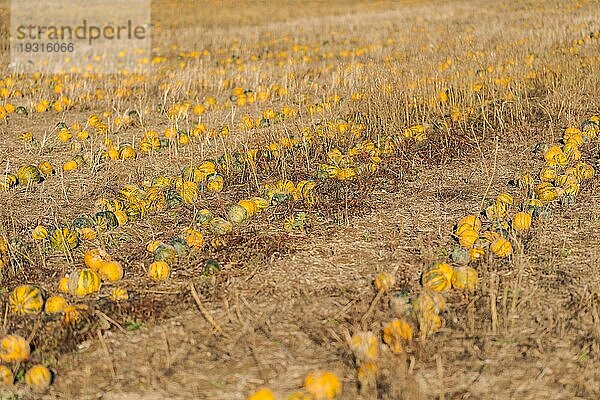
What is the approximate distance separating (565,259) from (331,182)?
2579 millimetres

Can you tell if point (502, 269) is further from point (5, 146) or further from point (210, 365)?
point (5, 146)

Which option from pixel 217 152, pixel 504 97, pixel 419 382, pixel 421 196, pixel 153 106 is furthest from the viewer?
pixel 153 106

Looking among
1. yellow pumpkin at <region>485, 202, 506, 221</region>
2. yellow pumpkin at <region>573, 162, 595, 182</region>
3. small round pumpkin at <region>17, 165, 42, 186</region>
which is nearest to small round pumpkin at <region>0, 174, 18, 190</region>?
small round pumpkin at <region>17, 165, 42, 186</region>

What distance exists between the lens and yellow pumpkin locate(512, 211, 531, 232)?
5.50 m

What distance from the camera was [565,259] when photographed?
5.03 metres

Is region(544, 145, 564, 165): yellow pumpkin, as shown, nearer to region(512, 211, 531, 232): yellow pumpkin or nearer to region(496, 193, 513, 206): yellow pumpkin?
region(496, 193, 513, 206): yellow pumpkin

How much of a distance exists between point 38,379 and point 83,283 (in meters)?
1.09

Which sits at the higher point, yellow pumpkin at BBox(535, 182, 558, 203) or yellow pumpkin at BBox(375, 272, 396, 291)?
yellow pumpkin at BBox(535, 182, 558, 203)

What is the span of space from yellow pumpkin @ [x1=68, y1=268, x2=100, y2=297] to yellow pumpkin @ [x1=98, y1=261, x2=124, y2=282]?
0.40 feet

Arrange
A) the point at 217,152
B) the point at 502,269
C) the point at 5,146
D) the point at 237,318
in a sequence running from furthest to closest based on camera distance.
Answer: the point at 5,146 → the point at 217,152 → the point at 502,269 → the point at 237,318

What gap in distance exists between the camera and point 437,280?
4574mm

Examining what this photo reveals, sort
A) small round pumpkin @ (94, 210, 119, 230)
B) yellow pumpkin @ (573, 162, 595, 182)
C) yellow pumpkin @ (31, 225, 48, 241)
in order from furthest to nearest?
1. yellow pumpkin @ (573, 162, 595, 182)
2. small round pumpkin @ (94, 210, 119, 230)
3. yellow pumpkin @ (31, 225, 48, 241)

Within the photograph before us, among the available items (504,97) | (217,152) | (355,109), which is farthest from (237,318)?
(504,97)

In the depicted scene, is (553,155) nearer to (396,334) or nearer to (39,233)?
(396,334)
